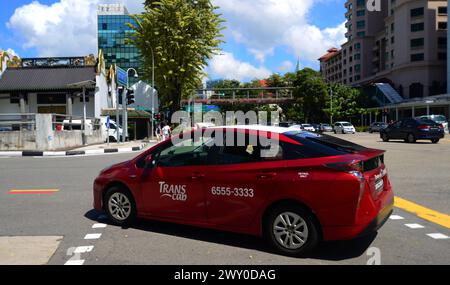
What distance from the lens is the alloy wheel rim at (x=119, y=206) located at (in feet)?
20.4

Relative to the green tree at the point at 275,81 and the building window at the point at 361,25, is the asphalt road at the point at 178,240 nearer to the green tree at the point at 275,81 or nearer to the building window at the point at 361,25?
the green tree at the point at 275,81

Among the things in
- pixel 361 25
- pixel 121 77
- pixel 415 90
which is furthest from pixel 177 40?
pixel 361 25

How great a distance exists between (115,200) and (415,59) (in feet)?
253

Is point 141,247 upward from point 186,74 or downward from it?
downward

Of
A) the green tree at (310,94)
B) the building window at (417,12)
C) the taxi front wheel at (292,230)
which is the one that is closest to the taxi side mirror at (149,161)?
the taxi front wheel at (292,230)

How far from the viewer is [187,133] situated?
235 inches


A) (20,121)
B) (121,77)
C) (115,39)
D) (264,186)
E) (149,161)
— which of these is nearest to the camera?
(264,186)

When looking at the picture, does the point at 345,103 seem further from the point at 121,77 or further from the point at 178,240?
the point at 178,240

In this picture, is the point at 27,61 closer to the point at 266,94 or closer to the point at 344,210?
the point at 344,210

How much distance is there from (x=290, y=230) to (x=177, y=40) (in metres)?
32.0

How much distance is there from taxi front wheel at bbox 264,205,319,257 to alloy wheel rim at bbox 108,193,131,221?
7.58ft

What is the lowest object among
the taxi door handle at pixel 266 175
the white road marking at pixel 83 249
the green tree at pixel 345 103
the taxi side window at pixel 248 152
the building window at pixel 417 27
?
the white road marking at pixel 83 249

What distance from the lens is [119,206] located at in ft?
20.6
